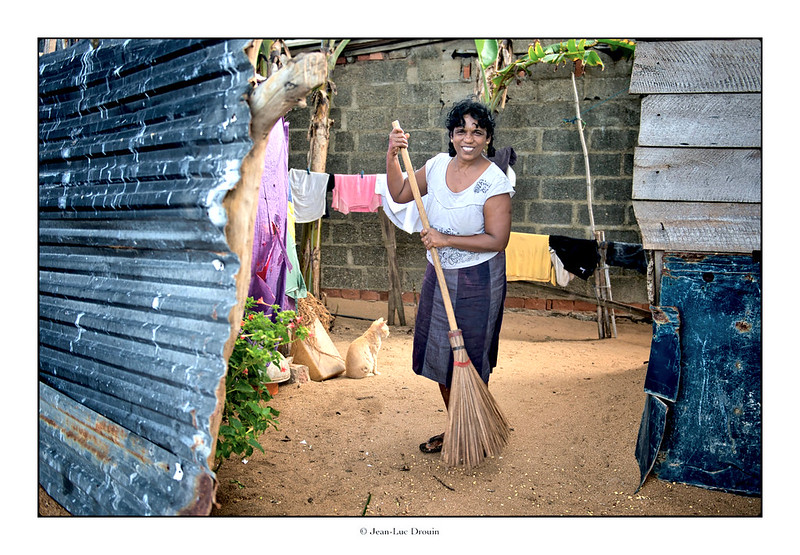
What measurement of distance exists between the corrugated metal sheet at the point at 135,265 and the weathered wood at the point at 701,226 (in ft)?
5.45

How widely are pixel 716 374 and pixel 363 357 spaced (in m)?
2.68

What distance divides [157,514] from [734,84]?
2.71 m

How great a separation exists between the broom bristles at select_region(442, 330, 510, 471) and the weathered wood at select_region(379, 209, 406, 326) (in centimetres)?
356

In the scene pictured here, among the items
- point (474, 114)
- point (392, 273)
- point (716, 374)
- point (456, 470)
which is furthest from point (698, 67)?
point (392, 273)

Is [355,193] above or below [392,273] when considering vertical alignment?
above

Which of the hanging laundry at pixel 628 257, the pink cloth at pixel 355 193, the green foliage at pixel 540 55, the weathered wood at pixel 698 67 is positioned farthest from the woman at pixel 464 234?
the pink cloth at pixel 355 193

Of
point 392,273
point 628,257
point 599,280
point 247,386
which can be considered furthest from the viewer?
point 392,273

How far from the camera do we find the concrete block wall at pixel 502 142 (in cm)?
641

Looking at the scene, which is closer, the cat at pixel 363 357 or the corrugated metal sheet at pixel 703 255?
the corrugated metal sheet at pixel 703 255

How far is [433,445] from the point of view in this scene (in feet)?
11.1

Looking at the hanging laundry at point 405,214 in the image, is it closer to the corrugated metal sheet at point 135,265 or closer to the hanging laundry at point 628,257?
the corrugated metal sheet at point 135,265

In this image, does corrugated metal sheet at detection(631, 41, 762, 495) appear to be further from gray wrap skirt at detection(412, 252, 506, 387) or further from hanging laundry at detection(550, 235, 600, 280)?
hanging laundry at detection(550, 235, 600, 280)

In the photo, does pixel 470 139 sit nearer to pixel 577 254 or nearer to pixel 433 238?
pixel 433 238

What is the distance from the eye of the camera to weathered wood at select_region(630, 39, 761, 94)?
2615 millimetres
